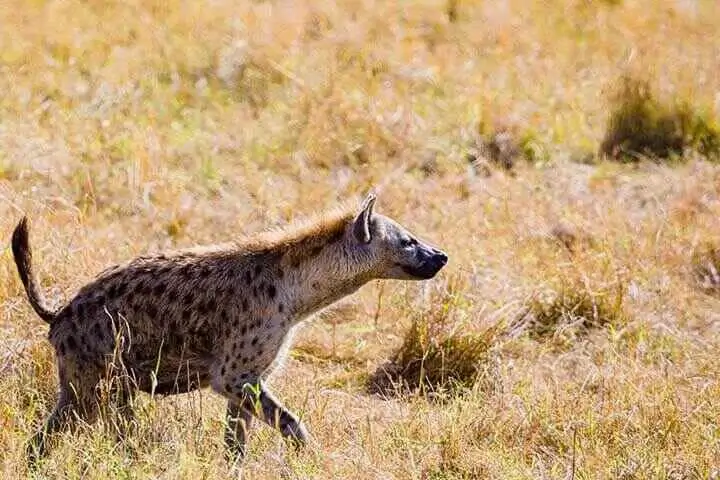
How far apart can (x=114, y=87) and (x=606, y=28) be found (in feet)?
14.2

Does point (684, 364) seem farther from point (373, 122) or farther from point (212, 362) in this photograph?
point (373, 122)

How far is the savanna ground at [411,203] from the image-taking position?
20.4 ft

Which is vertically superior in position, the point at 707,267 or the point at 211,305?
the point at 211,305

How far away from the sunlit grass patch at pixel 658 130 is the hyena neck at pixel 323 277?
4535 millimetres

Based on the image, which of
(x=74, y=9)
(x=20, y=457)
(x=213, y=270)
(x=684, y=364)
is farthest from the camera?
(x=74, y=9)

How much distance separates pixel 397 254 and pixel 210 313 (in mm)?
853

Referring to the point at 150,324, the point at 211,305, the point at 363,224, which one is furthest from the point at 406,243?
the point at 150,324

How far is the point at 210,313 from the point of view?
6.15 metres

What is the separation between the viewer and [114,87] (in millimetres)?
10461

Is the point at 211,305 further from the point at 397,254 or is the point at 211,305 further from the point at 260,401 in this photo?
the point at 397,254

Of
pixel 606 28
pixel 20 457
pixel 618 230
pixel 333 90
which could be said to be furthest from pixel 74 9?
pixel 20 457

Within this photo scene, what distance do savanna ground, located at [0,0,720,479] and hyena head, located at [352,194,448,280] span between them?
592 mm

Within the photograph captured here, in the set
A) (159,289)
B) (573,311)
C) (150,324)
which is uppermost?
(159,289)

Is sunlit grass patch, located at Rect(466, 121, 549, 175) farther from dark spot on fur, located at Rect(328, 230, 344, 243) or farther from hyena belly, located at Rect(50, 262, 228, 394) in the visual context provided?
hyena belly, located at Rect(50, 262, 228, 394)
